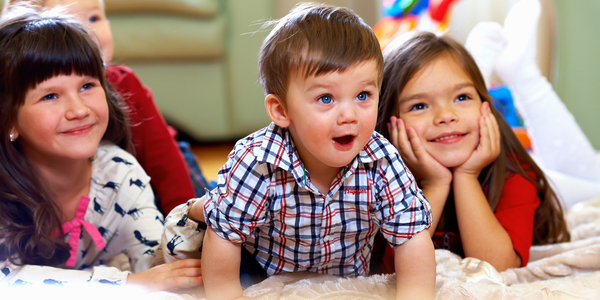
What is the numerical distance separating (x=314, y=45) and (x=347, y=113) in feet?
0.27

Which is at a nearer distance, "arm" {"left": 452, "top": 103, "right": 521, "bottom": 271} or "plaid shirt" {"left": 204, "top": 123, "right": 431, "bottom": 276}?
"plaid shirt" {"left": 204, "top": 123, "right": 431, "bottom": 276}

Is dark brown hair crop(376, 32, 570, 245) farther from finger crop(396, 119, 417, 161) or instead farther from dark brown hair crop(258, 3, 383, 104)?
dark brown hair crop(258, 3, 383, 104)

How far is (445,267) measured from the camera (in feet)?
2.46

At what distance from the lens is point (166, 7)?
166 cm

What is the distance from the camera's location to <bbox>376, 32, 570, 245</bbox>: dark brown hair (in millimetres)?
828

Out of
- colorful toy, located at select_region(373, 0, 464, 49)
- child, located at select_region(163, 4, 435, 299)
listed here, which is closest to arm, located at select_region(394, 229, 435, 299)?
child, located at select_region(163, 4, 435, 299)

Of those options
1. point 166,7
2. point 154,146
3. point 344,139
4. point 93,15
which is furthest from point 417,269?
point 166,7

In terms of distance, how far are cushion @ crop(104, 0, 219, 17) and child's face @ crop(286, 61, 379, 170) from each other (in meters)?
1.09

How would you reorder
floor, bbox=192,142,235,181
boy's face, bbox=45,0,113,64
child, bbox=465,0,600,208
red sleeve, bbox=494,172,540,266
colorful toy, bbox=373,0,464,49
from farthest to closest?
1. colorful toy, bbox=373,0,464,49
2. floor, bbox=192,142,235,181
3. child, bbox=465,0,600,208
4. boy's face, bbox=45,0,113,64
5. red sleeve, bbox=494,172,540,266

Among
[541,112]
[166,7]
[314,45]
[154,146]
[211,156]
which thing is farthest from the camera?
[166,7]

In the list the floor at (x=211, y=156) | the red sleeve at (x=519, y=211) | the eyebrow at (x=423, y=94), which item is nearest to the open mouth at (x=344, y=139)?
the eyebrow at (x=423, y=94)

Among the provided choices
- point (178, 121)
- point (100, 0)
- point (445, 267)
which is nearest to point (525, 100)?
point (445, 267)

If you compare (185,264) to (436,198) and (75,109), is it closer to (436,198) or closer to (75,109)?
(75,109)

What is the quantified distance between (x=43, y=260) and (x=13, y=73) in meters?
0.29
